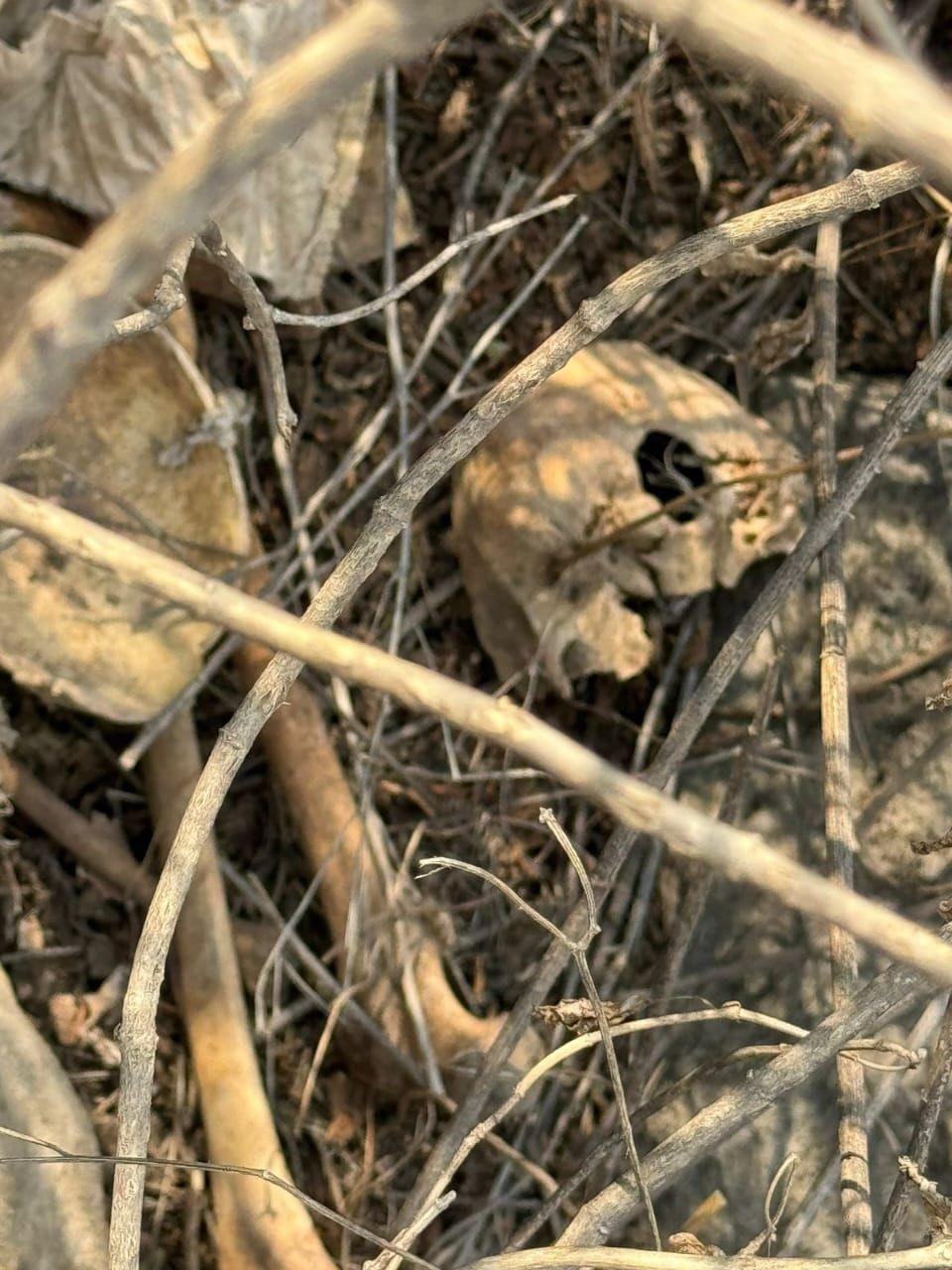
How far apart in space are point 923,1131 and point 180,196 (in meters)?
1.12

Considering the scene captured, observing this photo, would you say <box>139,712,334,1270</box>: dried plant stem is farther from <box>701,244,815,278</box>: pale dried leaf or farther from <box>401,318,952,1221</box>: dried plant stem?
<box>701,244,815,278</box>: pale dried leaf

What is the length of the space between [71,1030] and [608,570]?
38.5 inches

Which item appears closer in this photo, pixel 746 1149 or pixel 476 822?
pixel 746 1149

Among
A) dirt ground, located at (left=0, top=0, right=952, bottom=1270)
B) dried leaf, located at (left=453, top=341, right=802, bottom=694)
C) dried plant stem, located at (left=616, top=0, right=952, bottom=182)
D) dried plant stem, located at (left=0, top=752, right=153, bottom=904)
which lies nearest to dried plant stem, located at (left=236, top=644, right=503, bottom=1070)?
dirt ground, located at (left=0, top=0, right=952, bottom=1270)

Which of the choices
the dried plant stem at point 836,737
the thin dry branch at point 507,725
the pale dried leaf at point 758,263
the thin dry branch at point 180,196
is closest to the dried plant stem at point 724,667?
the dried plant stem at point 836,737

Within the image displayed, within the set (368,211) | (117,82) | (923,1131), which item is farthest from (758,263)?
(923,1131)

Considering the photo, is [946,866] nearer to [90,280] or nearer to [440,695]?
[440,695]

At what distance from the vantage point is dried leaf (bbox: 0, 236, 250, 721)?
56.9 inches

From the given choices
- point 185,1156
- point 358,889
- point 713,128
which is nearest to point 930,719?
point 358,889

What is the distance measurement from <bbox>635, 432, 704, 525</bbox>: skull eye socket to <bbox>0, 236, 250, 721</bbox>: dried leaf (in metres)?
0.61

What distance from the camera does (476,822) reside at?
5.63 ft

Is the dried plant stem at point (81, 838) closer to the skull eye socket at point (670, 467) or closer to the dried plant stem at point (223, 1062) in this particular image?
the dried plant stem at point (223, 1062)

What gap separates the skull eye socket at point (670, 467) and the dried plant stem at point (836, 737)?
20 cm

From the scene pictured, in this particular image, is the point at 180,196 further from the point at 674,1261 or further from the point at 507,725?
the point at 674,1261
